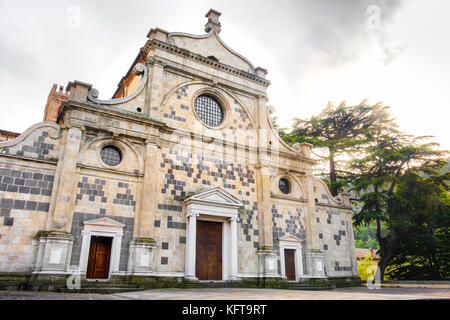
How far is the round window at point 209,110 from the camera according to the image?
19.8 meters

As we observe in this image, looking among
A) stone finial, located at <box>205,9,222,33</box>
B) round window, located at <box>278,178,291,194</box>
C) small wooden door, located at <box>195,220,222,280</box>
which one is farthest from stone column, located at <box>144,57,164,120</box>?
round window, located at <box>278,178,291,194</box>

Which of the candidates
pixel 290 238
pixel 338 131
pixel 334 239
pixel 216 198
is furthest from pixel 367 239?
pixel 216 198

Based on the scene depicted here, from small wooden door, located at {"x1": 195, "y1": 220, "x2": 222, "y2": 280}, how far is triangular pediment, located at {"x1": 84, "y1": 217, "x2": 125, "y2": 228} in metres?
4.19

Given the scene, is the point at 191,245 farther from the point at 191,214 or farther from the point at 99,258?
the point at 99,258

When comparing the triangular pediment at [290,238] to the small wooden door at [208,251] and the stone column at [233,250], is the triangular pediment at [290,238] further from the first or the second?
the small wooden door at [208,251]

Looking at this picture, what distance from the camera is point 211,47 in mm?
21297

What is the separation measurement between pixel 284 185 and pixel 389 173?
38.6ft

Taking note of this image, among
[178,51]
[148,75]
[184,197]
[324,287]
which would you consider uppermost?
[178,51]

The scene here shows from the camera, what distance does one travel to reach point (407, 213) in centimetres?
2780

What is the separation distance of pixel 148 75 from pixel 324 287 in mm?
15757

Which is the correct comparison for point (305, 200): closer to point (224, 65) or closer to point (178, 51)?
point (224, 65)

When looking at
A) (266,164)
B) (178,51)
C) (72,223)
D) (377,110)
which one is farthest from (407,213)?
(72,223)

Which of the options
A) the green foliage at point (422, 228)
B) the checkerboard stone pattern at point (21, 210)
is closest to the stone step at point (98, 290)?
the checkerboard stone pattern at point (21, 210)

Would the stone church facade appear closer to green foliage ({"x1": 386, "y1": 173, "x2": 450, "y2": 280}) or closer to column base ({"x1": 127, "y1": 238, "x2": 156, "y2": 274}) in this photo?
column base ({"x1": 127, "y1": 238, "x2": 156, "y2": 274})
